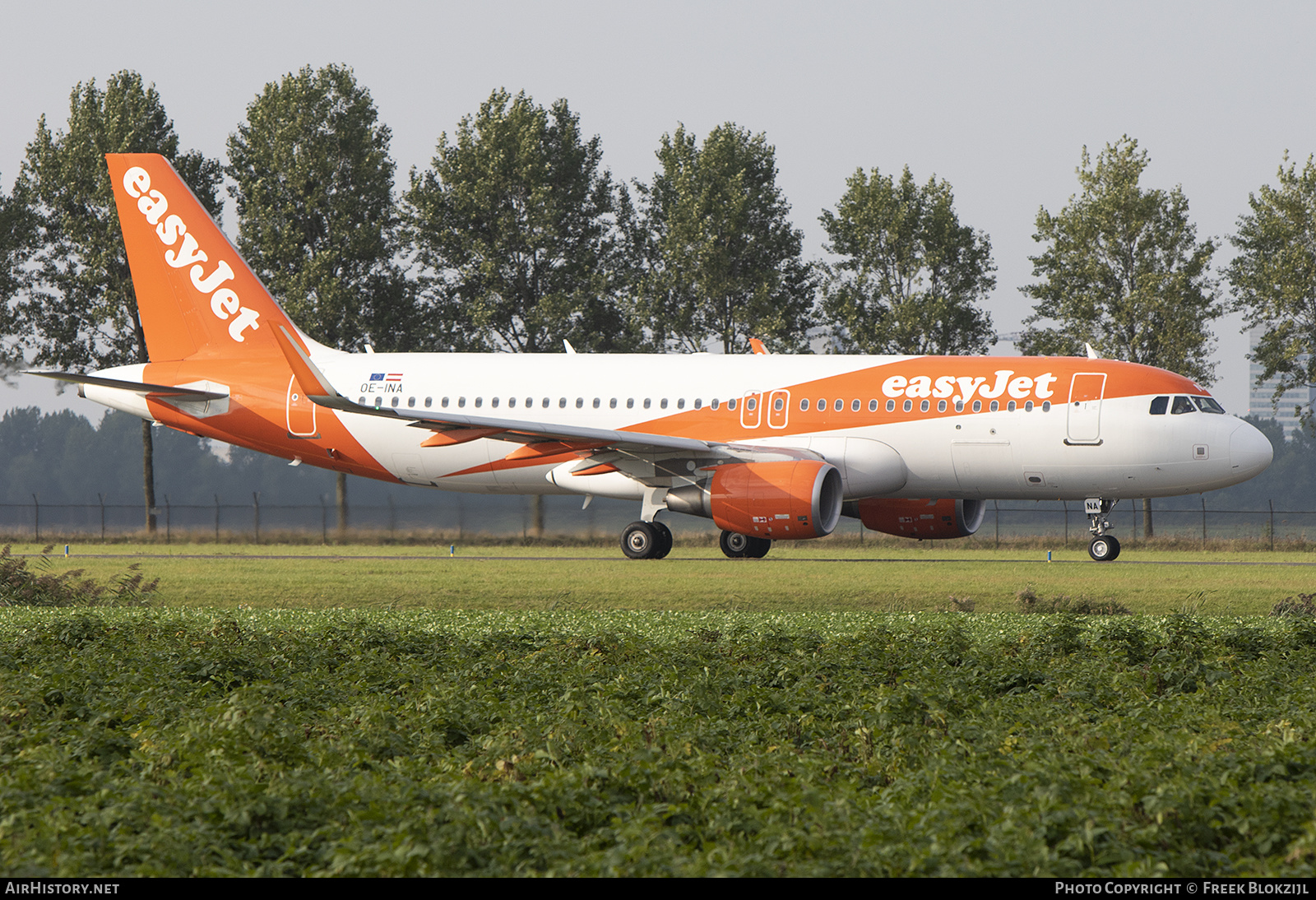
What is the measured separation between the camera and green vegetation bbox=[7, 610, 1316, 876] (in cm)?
546

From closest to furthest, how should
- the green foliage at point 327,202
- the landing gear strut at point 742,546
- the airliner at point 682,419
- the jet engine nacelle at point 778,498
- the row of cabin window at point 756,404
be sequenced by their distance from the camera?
the jet engine nacelle at point 778,498, the airliner at point 682,419, the row of cabin window at point 756,404, the landing gear strut at point 742,546, the green foliage at point 327,202

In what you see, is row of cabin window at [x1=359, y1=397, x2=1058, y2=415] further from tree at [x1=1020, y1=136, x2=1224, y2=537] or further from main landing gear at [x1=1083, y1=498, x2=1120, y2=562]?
tree at [x1=1020, y1=136, x2=1224, y2=537]

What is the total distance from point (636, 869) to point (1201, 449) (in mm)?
19724

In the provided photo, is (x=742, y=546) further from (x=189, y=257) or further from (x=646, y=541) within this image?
(x=189, y=257)

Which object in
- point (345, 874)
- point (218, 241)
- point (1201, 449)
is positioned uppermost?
point (218, 241)

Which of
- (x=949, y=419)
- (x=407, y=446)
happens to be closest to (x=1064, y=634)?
(x=949, y=419)

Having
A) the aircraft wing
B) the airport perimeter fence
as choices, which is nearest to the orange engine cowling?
the aircraft wing

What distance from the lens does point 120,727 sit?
324 inches

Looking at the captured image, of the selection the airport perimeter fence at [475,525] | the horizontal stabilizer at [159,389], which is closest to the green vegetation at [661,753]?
the horizontal stabilizer at [159,389]

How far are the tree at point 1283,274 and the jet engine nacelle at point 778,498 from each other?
2183 centimetres

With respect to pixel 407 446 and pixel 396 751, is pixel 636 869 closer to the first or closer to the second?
pixel 396 751

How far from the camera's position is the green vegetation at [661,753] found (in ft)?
17.9

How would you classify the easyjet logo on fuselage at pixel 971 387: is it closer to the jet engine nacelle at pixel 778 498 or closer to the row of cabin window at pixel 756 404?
the row of cabin window at pixel 756 404

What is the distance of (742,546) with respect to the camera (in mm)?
24984
